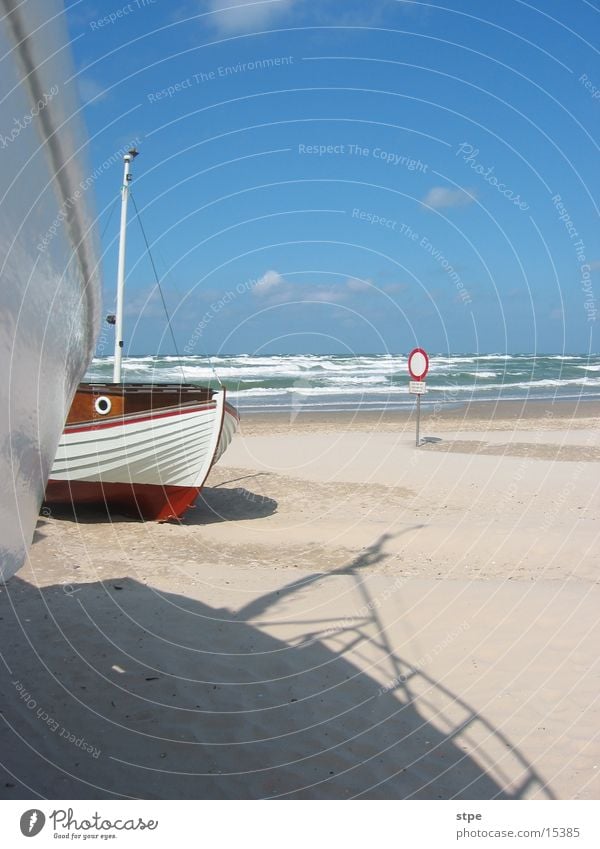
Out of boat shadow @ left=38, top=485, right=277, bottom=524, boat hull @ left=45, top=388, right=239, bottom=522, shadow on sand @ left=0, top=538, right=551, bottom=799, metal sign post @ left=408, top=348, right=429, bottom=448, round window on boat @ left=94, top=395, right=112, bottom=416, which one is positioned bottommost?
boat shadow @ left=38, top=485, right=277, bottom=524

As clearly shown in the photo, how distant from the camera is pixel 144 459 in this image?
9727 millimetres

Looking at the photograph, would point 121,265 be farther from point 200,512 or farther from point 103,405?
point 200,512

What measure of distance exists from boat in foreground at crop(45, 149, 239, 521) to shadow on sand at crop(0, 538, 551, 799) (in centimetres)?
383

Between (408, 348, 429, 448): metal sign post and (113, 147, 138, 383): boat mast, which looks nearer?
(113, 147, 138, 383): boat mast

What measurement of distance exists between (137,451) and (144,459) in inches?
5.7

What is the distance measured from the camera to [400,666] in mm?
4984

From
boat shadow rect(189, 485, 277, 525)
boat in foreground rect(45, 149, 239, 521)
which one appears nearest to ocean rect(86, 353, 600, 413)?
boat shadow rect(189, 485, 277, 525)

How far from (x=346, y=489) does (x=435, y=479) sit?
5.48 ft

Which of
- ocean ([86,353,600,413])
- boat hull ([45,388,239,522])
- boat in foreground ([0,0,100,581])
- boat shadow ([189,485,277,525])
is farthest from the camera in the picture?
ocean ([86,353,600,413])

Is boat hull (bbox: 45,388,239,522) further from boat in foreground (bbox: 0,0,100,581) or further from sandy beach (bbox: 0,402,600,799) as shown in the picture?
boat in foreground (bbox: 0,0,100,581)

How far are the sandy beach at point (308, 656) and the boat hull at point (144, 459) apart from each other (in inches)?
15.6

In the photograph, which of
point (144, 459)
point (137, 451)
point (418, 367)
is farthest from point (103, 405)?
point (418, 367)

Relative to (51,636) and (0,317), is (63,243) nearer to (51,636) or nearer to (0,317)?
(0,317)

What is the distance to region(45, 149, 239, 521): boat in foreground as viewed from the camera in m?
9.66
